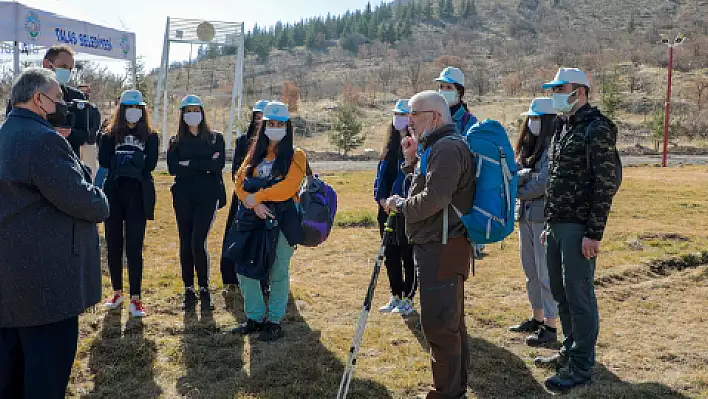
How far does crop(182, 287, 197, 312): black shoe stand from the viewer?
5738 millimetres

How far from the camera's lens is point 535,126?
203 inches

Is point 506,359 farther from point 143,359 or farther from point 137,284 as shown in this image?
point 137,284

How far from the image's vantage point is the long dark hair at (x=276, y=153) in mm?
4922

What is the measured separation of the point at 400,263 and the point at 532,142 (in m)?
1.70

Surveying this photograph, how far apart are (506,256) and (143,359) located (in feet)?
17.9

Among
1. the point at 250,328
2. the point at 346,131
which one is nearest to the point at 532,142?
the point at 250,328

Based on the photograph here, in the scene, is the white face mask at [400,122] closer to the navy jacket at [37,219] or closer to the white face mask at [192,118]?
the white face mask at [192,118]

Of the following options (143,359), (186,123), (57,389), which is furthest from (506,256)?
(57,389)

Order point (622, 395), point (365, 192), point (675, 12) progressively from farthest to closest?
point (675, 12) < point (365, 192) < point (622, 395)

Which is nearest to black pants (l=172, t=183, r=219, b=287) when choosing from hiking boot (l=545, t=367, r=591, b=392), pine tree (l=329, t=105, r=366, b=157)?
hiking boot (l=545, t=367, r=591, b=392)

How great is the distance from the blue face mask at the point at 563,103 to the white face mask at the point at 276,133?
217 centimetres

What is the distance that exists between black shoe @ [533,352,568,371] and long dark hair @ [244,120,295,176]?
2559 mm

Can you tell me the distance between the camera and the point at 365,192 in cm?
1579

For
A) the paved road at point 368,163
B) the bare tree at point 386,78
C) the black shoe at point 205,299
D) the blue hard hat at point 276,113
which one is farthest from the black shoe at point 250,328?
the bare tree at point 386,78
